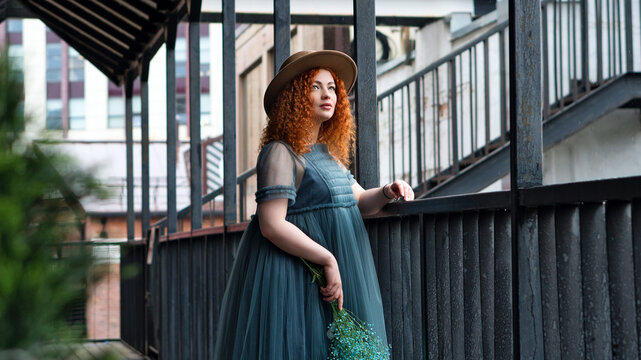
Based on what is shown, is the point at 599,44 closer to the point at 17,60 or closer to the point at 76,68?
the point at 17,60

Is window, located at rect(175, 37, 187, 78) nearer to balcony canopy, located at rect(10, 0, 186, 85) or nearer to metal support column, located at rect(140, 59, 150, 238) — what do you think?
balcony canopy, located at rect(10, 0, 186, 85)

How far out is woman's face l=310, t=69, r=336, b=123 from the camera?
2709mm

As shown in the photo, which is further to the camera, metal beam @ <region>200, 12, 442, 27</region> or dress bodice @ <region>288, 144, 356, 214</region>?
metal beam @ <region>200, 12, 442, 27</region>

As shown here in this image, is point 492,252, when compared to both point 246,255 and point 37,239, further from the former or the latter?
point 37,239

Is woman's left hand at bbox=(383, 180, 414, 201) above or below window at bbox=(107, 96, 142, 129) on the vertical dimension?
below

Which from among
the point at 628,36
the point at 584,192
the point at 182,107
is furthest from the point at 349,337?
the point at 182,107

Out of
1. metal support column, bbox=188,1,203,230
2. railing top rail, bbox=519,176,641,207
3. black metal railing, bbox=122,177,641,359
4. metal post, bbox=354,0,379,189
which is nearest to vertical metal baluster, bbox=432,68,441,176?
metal support column, bbox=188,1,203,230

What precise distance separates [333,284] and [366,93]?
3.01 feet

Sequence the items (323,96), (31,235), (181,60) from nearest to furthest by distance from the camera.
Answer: (31,235) → (323,96) → (181,60)

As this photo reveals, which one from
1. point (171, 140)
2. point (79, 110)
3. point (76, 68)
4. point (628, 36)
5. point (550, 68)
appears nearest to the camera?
point (628, 36)

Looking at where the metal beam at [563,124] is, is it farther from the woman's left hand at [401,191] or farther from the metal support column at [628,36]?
the woman's left hand at [401,191]

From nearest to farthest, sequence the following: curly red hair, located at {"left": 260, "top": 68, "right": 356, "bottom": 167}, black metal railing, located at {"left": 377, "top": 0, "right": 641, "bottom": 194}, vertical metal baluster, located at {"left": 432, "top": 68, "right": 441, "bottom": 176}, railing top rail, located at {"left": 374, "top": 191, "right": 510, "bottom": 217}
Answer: railing top rail, located at {"left": 374, "top": 191, "right": 510, "bottom": 217} → curly red hair, located at {"left": 260, "top": 68, "right": 356, "bottom": 167} → black metal railing, located at {"left": 377, "top": 0, "right": 641, "bottom": 194} → vertical metal baluster, located at {"left": 432, "top": 68, "right": 441, "bottom": 176}

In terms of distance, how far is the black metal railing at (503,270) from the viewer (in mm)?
1714

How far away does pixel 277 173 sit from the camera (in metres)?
2.54
